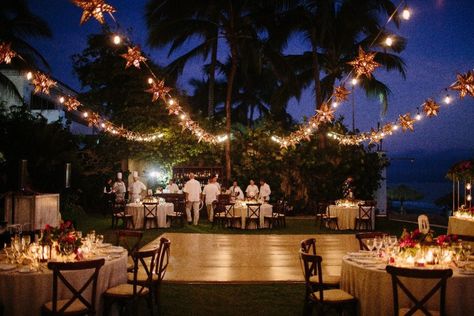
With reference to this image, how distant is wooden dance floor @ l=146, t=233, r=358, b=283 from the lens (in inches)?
313

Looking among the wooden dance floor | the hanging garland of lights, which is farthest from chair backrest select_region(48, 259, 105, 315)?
the hanging garland of lights

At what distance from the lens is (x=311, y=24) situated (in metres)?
19.9

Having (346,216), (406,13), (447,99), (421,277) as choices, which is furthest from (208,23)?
(421,277)

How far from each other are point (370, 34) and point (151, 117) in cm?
967

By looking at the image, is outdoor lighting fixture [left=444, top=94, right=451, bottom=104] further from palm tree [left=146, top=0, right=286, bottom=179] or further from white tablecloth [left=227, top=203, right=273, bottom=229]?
palm tree [left=146, top=0, right=286, bottom=179]

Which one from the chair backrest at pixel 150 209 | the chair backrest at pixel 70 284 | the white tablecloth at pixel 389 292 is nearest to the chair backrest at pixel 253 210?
the chair backrest at pixel 150 209

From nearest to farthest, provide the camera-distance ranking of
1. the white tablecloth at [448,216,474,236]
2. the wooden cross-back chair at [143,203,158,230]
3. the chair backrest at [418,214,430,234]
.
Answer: the chair backrest at [418,214,430,234], the white tablecloth at [448,216,474,236], the wooden cross-back chair at [143,203,158,230]

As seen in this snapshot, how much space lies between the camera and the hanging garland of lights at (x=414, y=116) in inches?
310

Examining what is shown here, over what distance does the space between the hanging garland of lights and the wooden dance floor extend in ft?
10.2

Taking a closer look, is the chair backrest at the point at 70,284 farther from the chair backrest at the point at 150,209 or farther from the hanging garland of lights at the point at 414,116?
the chair backrest at the point at 150,209

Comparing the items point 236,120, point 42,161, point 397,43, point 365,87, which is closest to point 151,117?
point 42,161

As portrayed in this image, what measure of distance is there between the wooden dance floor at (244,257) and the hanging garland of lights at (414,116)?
3102 millimetres

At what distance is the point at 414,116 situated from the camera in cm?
1122

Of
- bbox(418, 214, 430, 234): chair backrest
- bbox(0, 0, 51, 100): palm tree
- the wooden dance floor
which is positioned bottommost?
the wooden dance floor
